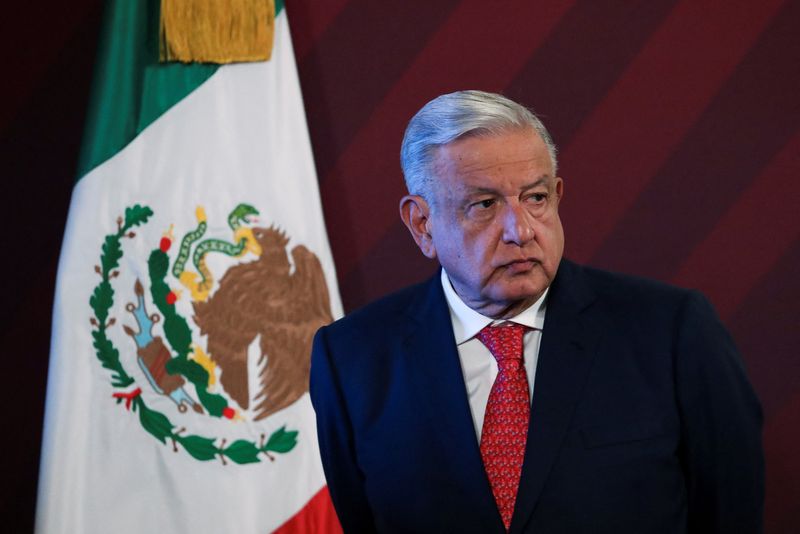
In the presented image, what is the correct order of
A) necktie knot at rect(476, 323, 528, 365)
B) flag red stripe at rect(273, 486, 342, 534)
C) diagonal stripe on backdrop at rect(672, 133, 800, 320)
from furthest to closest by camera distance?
1. diagonal stripe on backdrop at rect(672, 133, 800, 320)
2. flag red stripe at rect(273, 486, 342, 534)
3. necktie knot at rect(476, 323, 528, 365)

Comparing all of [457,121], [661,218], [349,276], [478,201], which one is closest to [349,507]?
[478,201]

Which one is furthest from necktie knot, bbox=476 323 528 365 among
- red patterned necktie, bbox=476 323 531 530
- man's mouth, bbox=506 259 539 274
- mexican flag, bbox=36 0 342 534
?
mexican flag, bbox=36 0 342 534

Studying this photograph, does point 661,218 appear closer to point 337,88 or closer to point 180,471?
A: point 337,88

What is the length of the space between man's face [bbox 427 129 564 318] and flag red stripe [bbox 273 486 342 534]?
4.02ft

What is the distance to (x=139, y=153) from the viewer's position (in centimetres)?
241

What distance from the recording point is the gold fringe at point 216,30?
2.37m

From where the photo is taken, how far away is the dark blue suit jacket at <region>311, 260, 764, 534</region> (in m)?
1.29

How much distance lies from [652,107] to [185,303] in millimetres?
1432

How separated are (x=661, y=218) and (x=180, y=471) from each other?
1.51m

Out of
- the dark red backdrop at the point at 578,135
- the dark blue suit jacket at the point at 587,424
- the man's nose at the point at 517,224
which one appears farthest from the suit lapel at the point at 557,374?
the dark red backdrop at the point at 578,135

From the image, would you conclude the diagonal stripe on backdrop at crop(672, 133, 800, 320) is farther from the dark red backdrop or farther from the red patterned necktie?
the red patterned necktie

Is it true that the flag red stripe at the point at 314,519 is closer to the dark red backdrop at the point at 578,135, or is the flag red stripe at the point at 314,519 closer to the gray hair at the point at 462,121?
the dark red backdrop at the point at 578,135

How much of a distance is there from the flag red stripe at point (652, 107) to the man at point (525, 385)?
47.1 inches

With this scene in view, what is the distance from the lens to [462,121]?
1394 millimetres
